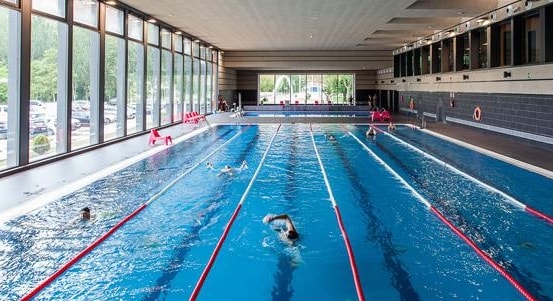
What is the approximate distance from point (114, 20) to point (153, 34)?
354 centimetres

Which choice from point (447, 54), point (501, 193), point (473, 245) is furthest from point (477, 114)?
point (473, 245)

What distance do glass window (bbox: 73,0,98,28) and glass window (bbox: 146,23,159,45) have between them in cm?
427

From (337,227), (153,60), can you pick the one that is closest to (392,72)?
(153,60)

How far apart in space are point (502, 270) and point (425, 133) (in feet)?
39.0

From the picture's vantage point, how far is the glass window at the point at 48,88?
867 cm

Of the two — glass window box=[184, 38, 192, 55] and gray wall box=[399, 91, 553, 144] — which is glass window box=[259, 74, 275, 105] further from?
gray wall box=[399, 91, 553, 144]

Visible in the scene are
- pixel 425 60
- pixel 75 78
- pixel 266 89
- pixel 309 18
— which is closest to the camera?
pixel 75 78

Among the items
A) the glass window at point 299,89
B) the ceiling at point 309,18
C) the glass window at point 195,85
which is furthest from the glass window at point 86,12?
the glass window at point 299,89

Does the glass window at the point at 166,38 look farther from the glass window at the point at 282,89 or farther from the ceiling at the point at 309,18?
the glass window at the point at 282,89

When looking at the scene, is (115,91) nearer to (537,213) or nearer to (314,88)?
(537,213)

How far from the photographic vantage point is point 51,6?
29.8 feet

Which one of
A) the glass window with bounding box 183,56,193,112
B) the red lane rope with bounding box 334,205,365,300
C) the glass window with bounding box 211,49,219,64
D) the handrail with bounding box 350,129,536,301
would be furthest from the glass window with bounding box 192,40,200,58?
the red lane rope with bounding box 334,205,365,300

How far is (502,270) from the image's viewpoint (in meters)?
4.21

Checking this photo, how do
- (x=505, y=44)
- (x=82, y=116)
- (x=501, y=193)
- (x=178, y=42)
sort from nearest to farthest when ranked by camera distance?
(x=501, y=193) → (x=82, y=116) → (x=505, y=44) → (x=178, y=42)
